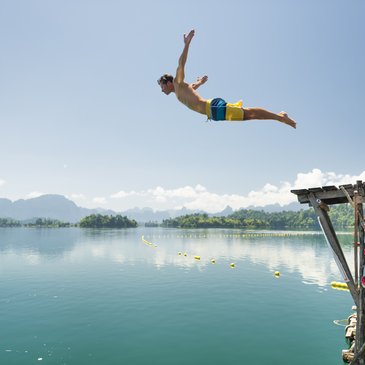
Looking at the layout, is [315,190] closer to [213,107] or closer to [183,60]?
[213,107]

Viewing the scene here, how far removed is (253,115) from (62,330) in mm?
21442

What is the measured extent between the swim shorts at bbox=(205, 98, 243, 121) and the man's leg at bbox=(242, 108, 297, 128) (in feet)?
0.36

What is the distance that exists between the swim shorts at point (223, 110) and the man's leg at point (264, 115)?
109 millimetres

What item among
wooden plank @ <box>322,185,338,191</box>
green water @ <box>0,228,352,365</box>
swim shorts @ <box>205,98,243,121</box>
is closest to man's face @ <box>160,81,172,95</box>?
swim shorts @ <box>205,98,243,121</box>

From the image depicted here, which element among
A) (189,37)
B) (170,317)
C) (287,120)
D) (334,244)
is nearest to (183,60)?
(189,37)

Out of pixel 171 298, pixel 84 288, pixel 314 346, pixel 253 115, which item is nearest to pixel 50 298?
pixel 84 288

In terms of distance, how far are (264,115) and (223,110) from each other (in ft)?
2.29

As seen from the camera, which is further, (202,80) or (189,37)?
(202,80)

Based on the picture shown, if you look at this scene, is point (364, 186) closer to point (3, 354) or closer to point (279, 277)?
point (3, 354)

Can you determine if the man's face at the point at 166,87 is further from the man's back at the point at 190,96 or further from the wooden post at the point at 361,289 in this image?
the wooden post at the point at 361,289

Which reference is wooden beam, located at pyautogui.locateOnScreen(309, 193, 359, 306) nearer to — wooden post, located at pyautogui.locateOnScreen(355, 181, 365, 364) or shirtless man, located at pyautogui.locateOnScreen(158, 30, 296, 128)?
wooden post, located at pyautogui.locateOnScreen(355, 181, 365, 364)

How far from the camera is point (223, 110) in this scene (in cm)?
531

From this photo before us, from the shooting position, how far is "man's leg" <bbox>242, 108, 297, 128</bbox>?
5285 mm

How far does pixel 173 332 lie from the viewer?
20719mm
